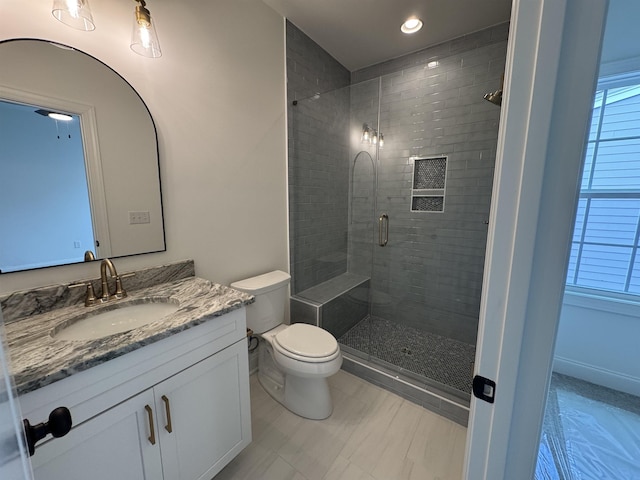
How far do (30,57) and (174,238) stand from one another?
895 millimetres

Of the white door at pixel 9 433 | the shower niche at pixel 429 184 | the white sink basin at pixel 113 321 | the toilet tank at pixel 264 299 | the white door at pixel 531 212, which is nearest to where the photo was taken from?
the white door at pixel 9 433

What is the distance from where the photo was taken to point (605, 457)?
59cm

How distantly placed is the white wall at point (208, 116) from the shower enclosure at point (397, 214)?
31cm

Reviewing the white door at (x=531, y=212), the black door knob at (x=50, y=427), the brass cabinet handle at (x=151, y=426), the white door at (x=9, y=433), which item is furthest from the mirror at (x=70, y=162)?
the white door at (x=531, y=212)

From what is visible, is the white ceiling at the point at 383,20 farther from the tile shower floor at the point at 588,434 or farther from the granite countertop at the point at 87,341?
the tile shower floor at the point at 588,434

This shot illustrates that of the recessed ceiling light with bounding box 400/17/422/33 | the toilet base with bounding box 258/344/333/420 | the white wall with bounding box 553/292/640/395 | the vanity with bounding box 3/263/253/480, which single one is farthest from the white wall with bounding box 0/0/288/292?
the white wall with bounding box 553/292/640/395

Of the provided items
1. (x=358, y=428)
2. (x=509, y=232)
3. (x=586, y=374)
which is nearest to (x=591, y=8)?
(x=509, y=232)

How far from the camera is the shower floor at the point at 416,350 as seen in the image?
6.43ft

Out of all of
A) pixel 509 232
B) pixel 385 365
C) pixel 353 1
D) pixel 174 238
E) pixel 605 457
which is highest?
pixel 353 1

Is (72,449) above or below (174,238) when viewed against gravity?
below

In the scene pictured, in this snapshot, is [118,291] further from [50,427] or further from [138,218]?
[50,427]

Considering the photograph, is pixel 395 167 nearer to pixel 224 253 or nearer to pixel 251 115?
pixel 251 115

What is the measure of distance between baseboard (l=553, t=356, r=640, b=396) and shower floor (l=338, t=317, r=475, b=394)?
124cm

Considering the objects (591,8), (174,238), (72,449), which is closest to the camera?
(591,8)
